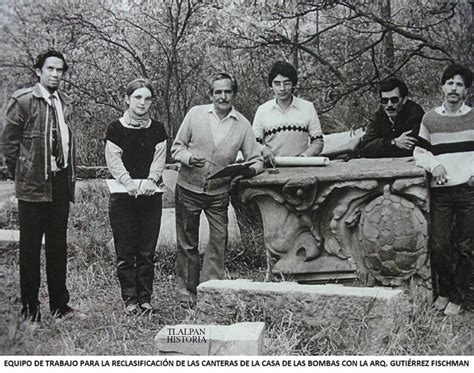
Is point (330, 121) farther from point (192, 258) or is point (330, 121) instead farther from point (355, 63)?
point (192, 258)

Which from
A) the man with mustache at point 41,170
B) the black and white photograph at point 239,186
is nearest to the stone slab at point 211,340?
the black and white photograph at point 239,186

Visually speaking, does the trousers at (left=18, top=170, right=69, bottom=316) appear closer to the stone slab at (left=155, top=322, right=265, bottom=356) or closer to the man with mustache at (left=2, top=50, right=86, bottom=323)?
the man with mustache at (left=2, top=50, right=86, bottom=323)

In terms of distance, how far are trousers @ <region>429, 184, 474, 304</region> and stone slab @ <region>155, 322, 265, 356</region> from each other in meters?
1.18

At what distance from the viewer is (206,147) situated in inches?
170

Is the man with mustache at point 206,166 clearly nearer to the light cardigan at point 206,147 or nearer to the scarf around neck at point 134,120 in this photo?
the light cardigan at point 206,147

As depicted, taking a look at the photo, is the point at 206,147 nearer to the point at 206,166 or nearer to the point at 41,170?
the point at 206,166

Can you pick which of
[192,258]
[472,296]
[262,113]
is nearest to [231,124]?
[262,113]

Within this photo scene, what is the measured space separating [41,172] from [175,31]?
1.79 metres

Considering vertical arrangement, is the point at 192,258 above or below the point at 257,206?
→ below

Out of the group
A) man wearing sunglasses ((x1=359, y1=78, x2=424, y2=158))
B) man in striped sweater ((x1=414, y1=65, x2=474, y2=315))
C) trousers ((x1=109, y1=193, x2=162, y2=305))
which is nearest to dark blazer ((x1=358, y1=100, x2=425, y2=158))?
man wearing sunglasses ((x1=359, y1=78, x2=424, y2=158))

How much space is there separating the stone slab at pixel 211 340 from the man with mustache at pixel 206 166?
33.3 inches

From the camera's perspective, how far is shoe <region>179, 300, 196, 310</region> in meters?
4.35

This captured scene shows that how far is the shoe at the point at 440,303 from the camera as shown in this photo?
4.16 m

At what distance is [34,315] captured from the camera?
3.96m
